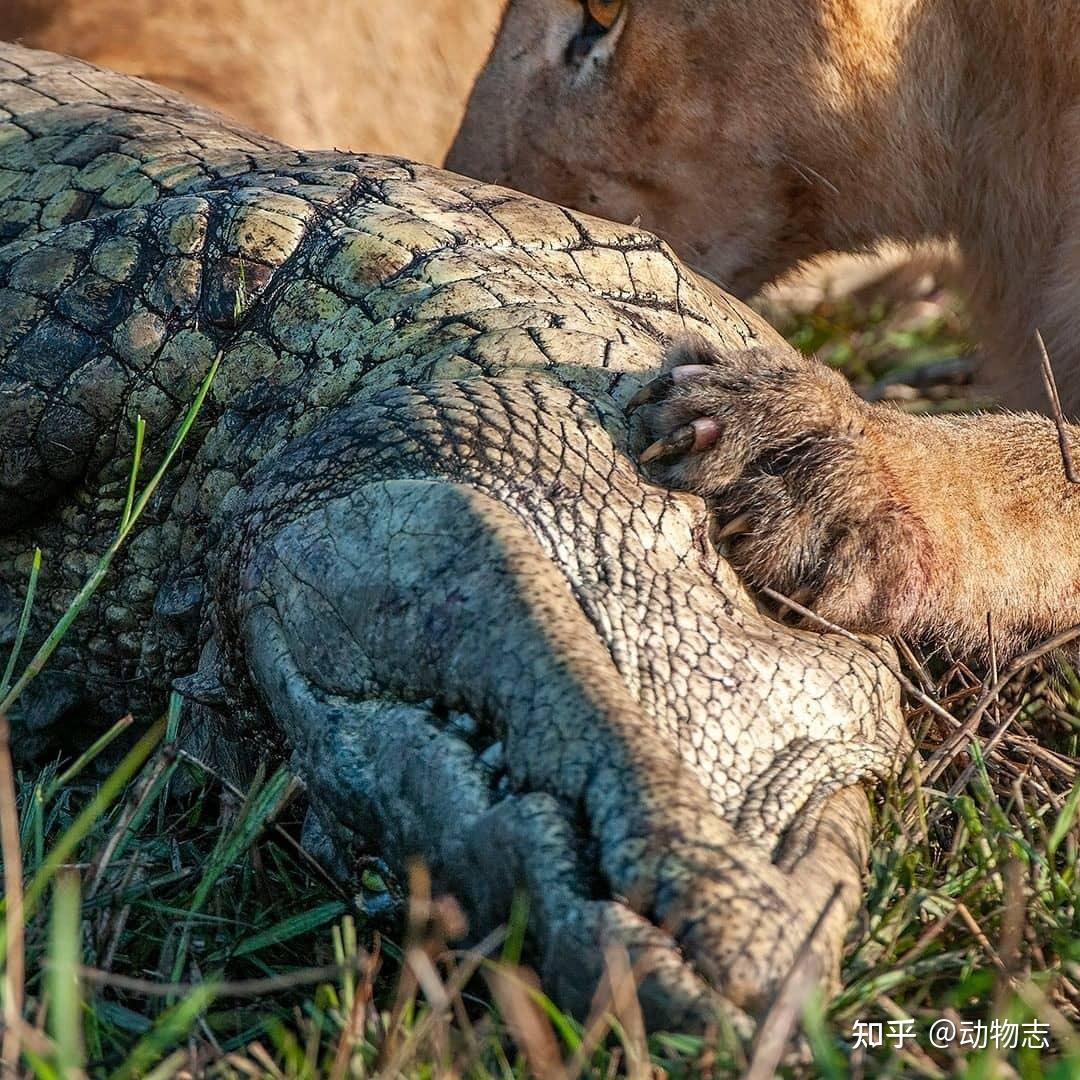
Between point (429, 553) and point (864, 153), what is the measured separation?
167 centimetres

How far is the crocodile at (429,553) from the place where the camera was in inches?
52.9

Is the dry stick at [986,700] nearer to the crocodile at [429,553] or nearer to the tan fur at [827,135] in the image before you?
the crocodile at [429,553]

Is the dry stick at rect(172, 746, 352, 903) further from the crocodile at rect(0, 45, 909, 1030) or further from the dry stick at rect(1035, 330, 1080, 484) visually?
the dry stick at rect(1035, 330, 1080, 484)

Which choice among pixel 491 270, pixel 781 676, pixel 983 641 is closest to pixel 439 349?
pixel 491 270

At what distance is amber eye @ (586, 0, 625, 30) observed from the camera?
2947mm

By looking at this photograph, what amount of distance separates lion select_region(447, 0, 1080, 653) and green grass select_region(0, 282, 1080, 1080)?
0.92 ft

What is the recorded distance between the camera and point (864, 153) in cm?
287

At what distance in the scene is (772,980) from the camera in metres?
1.25

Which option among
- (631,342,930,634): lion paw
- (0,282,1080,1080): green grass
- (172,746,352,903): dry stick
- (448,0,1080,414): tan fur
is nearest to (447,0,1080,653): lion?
(448,0,1080,414): tan fur

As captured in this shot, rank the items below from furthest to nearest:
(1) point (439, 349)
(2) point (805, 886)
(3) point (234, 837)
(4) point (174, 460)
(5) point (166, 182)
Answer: (5) point (166, 182), (4) point (174, 460), (1) point (439, 349), (3) point (234, 837), (2) point (805, 886)

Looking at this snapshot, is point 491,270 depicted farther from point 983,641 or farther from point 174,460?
point 983,641

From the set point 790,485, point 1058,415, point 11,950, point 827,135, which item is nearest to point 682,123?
point 827,135

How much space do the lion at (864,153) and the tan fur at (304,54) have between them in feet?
1.71

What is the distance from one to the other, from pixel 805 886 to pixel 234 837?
65 centimetres
